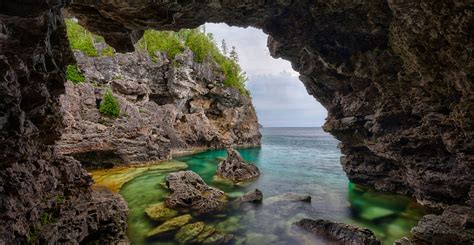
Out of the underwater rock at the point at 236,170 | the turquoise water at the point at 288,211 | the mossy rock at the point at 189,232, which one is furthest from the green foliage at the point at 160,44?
the mossy rock at the point at 189,232

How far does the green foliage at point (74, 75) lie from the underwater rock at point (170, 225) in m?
25.0

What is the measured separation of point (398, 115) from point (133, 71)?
126 feet

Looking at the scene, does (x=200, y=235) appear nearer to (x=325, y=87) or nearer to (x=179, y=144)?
(x=325, y=87)

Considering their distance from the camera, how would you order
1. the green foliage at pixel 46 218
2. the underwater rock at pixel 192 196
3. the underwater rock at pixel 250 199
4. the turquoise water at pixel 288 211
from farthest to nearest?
the underwater rock at pixel 250 199
the underwater rock at pixel 192 196
the turquoise water at pixel 288 211
the green foliage at pixel 46 218

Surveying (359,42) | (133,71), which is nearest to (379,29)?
(359,42)

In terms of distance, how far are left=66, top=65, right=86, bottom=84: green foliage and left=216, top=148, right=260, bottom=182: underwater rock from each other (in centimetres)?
2017

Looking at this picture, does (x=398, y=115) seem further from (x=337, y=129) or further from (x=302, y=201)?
(x=302, y=201)

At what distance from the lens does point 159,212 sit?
16.4 metres

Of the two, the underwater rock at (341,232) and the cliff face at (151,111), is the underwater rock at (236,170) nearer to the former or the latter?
the cliff face at (151,111)

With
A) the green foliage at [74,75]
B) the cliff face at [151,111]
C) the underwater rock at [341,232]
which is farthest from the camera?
the green foliage at [74,75]

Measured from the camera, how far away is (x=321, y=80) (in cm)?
2055

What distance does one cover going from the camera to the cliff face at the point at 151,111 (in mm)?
29188

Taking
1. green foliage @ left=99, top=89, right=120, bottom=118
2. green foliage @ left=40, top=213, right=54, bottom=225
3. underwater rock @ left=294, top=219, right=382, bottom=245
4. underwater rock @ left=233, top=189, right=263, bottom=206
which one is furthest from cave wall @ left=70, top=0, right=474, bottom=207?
green foliage @ left=99, top=89, right=120, bottom=118

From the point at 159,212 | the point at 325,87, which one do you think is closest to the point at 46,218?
the point at 159,212
